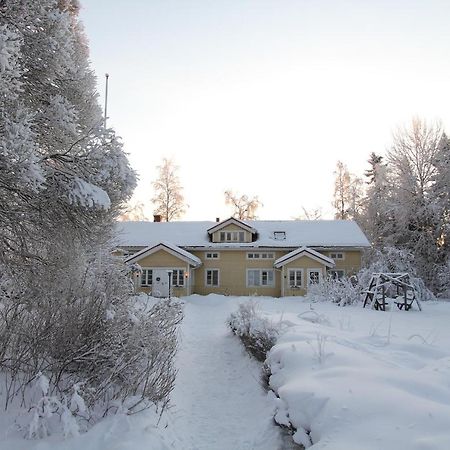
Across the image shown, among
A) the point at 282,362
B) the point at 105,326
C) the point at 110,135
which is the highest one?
the point at 110,135

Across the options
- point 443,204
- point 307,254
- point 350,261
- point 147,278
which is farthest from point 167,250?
point 443,204

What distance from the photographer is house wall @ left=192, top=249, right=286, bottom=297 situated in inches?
1176

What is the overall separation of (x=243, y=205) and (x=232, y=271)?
17.7m

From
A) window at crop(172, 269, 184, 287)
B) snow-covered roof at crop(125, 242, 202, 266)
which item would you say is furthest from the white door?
snow-covered roof at crop(125, 242, 202, 266)

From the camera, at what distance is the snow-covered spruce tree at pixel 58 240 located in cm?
523

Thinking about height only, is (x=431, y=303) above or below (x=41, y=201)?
below

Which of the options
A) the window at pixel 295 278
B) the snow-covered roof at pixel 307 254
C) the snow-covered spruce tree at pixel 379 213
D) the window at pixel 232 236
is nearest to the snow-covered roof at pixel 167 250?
the window at pixel 232 236

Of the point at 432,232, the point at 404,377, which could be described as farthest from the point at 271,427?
the point at 432,232

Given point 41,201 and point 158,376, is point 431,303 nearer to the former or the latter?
point 158,376

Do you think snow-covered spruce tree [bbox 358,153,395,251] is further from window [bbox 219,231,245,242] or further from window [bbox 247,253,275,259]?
window [bbox 219,231,245,242]

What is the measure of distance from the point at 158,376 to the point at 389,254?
24503 millimetres

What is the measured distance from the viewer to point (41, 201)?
591 centimetres

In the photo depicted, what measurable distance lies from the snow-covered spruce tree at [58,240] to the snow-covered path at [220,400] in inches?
33.7

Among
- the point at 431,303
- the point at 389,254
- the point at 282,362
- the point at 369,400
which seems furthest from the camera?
the point at 389,254
